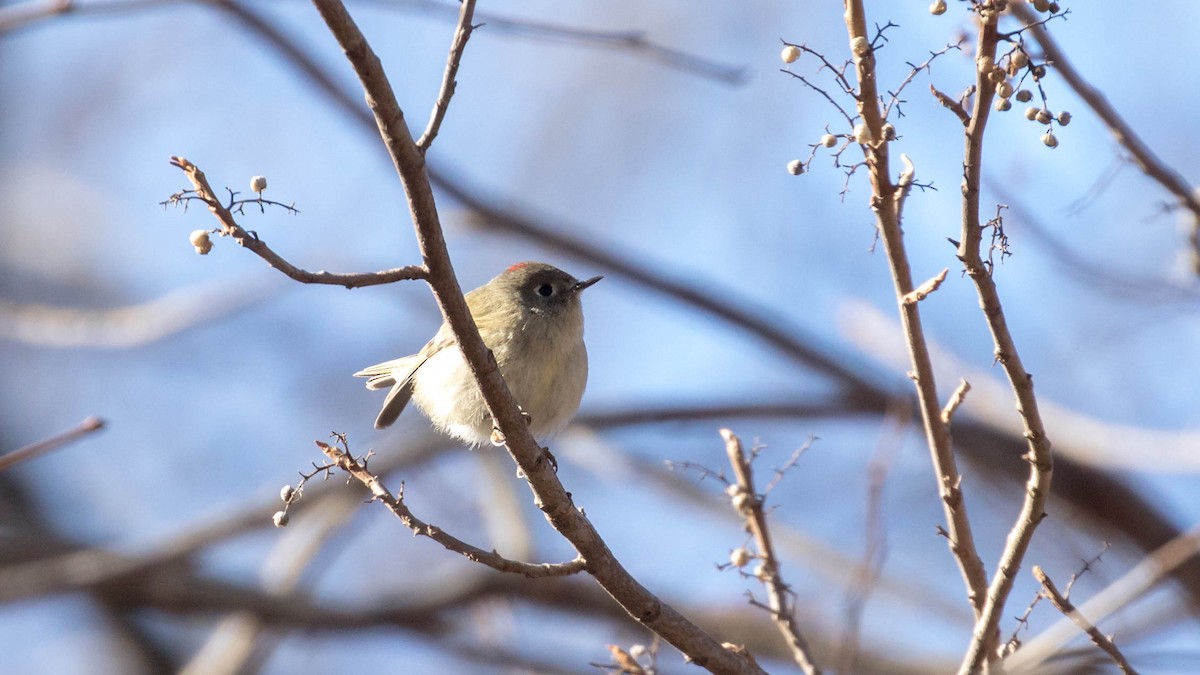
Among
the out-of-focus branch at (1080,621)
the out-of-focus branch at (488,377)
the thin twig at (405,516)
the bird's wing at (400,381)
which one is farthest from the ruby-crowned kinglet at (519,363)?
the out-of-focus branch at (1080,621)

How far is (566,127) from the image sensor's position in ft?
33.3

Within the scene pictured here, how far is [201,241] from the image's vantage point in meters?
1.50

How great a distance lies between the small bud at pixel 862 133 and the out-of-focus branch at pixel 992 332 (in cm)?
13

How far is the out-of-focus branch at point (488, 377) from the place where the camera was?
1.44 meters

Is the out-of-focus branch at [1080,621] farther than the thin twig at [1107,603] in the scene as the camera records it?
No

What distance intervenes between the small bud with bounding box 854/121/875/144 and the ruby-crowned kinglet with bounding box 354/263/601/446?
5.87 feet

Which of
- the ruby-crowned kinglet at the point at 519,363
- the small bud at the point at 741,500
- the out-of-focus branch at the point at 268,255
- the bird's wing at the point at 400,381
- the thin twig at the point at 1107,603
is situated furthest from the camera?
the bird's wing at the point at 400,381

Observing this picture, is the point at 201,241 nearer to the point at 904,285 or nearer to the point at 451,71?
the point at 451,71

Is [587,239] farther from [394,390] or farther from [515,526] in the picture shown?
[394,390]

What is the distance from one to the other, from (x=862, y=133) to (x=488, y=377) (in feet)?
2.14

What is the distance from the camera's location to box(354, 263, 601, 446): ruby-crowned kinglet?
337 cm

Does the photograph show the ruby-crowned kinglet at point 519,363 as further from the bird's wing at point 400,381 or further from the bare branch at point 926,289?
the bare branch at point 926,289

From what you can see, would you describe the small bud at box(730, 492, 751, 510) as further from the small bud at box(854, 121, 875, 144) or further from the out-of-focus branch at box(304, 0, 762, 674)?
the small bud at box(854, 121, 875, 144)

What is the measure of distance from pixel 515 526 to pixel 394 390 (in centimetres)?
182
